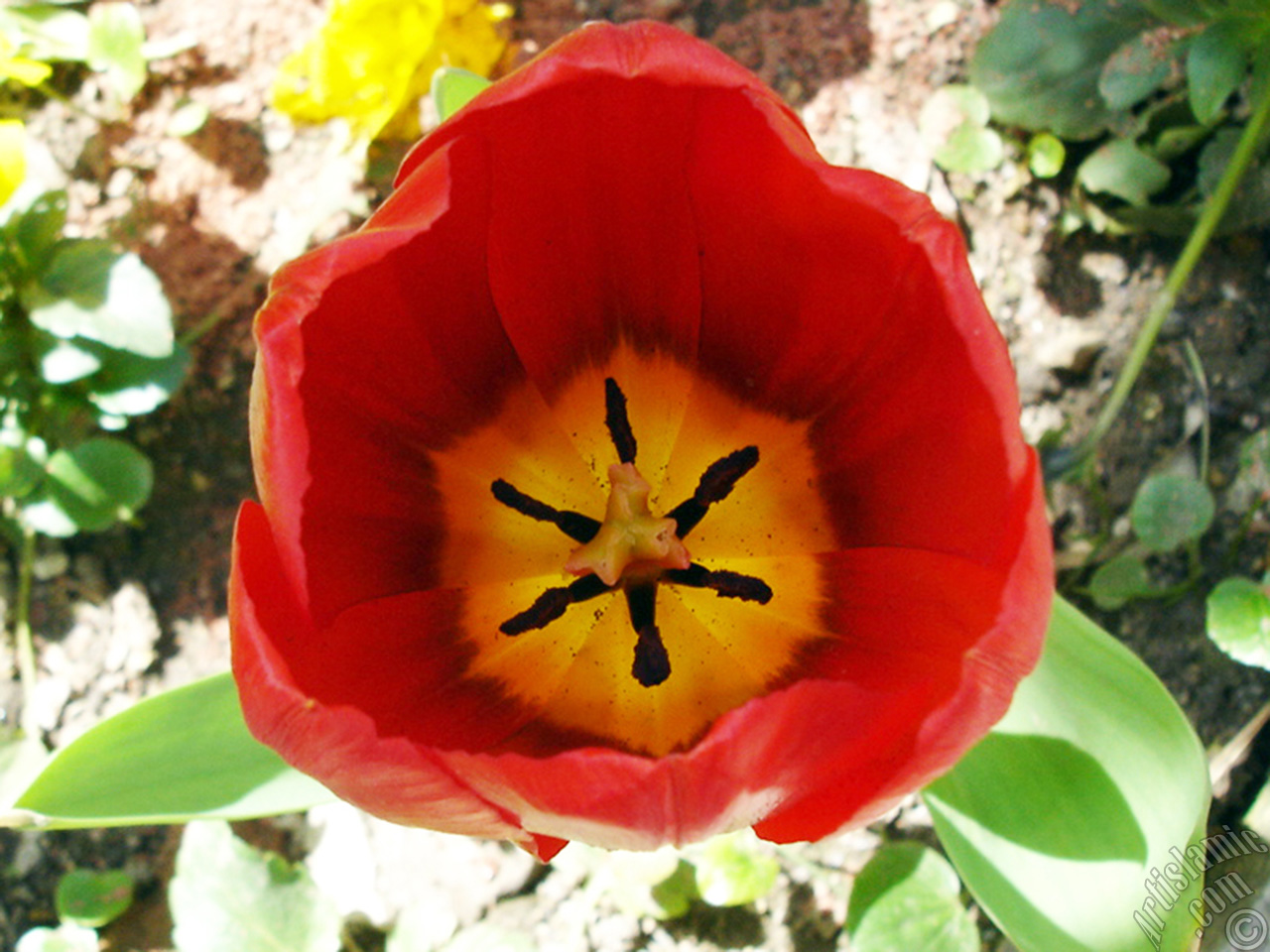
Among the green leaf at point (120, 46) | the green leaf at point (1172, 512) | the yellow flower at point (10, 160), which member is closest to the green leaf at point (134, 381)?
the yellow flower at point (10, 160)

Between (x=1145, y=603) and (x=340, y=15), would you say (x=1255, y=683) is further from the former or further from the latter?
(x=340, y=15)

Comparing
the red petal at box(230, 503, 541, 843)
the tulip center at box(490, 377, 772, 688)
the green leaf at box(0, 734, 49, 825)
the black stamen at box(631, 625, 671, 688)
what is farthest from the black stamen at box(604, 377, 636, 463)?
the green leaf at box(0, 734, 49, 825)

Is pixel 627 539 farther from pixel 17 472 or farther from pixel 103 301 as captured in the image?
pixel 17 472

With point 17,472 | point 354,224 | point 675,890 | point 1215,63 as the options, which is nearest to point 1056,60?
point 1215,63

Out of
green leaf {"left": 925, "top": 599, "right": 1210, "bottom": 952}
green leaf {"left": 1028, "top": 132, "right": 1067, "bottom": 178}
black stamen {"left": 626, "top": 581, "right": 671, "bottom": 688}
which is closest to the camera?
green leaf {"left": 925, "top": 599, "right": 1210, "bottom": 952}

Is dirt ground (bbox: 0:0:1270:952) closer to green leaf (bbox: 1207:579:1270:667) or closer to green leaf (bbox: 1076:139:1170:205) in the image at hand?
green leaf (bbox: 1076:139:1170:205)

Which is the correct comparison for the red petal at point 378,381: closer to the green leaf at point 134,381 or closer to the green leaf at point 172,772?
the green leaf at point 172,772
